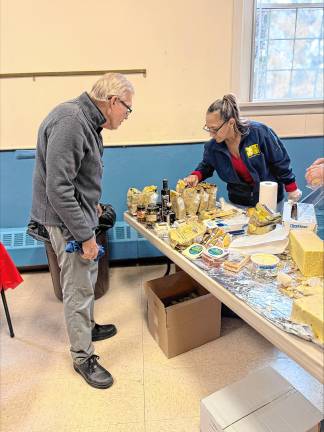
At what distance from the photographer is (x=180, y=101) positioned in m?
2.66

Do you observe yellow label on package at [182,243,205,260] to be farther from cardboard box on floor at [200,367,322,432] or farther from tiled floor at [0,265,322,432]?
tiled floor at [0,265,322,432]

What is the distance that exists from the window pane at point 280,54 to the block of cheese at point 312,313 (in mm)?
2407

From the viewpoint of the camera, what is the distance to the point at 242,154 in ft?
6.22

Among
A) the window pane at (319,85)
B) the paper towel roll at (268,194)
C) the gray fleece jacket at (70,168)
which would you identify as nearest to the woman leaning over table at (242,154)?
the paper towel roll at (268,194)

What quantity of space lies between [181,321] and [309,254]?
883 mm

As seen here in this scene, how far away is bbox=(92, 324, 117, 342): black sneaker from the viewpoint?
2.05 metres

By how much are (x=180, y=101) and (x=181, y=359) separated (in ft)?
6.20

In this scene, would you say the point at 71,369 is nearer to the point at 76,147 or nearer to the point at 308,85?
the point at 76,147

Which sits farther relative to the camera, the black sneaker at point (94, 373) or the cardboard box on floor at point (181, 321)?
the cardboard box on floor at point (181, 321)

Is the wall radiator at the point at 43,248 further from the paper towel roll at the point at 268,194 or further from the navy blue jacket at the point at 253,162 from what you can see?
the paper towel roll at the point at 268,194

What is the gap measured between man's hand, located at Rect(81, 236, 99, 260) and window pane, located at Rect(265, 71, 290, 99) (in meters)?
2.14

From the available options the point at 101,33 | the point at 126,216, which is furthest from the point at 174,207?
the point at 101,33

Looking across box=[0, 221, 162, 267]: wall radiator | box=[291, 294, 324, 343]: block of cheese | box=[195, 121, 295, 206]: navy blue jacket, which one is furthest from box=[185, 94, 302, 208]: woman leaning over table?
box=[291, 294, 324, 343]: block of cheese

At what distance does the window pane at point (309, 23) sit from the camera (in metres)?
2.70
